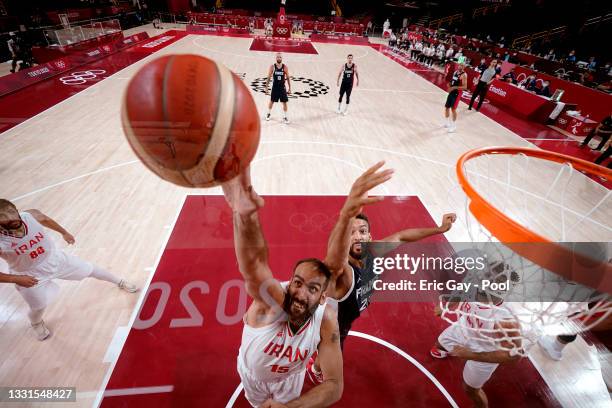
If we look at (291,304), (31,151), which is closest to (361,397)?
(291,304)

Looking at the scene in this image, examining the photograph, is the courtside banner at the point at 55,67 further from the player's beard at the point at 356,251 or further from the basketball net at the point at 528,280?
the basketball net at the point at 528,280

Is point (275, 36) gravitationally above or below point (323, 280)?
below

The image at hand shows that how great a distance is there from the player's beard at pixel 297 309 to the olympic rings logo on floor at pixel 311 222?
2.75 meters

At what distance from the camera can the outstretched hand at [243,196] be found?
49.6 inches

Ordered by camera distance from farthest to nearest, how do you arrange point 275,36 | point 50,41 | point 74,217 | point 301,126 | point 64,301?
point 275,36
point 50,41
point 301,126
point 74,217
point 64,301

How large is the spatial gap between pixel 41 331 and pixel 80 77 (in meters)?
10.3

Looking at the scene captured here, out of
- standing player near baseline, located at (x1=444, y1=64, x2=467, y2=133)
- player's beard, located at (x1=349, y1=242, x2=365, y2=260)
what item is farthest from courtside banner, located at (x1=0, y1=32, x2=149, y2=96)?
standing player near baseline, located at (x1=444, y1=64, x2=467, y2=133)

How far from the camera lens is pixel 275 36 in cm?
2130

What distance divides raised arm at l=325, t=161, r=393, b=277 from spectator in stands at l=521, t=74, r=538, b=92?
12083mm

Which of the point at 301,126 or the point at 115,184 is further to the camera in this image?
the point at 301,126

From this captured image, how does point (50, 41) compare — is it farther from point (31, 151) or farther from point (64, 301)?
point (64, 301)

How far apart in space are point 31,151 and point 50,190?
1.70 meters

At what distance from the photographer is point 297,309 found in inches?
66.5

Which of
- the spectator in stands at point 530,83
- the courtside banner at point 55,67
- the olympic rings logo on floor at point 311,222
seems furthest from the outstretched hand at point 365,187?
the spectator in stands at point 530,83
